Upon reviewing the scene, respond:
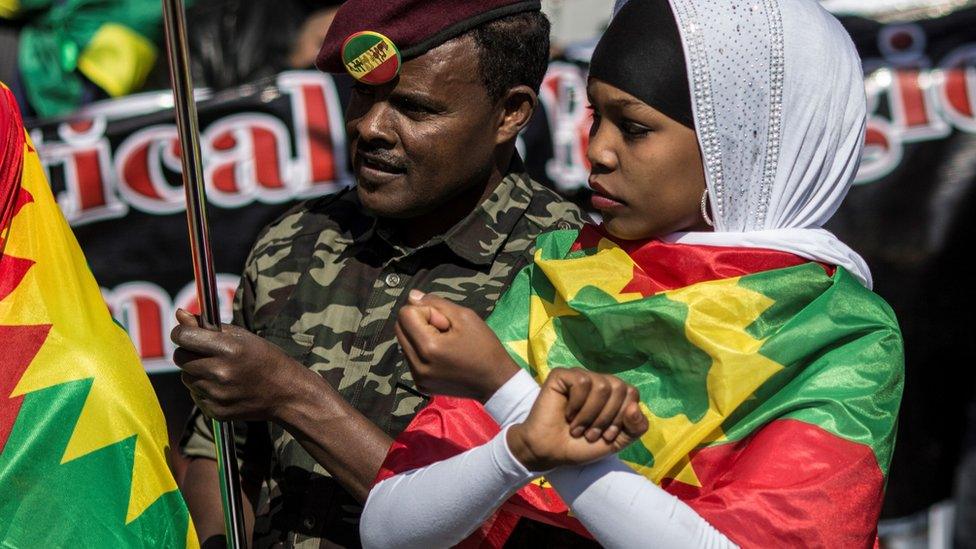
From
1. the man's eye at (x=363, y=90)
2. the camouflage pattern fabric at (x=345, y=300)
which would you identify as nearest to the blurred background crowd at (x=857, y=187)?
the camouflage pattern fabric at (x=345, y=300)

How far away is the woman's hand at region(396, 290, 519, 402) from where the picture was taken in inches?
75.4

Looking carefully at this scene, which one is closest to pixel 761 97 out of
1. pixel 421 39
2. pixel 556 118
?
pixel 421 39

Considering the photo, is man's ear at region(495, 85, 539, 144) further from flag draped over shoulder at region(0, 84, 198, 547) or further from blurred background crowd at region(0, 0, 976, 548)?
blurred background crowd at region(0, 0, 976, 548)

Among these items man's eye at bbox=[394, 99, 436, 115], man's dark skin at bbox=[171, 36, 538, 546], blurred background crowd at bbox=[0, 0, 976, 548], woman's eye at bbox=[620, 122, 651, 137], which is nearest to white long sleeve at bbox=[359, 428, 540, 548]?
man's dark skin at bbox=[171, 36, 538, 546]

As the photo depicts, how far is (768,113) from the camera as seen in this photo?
2195 mm

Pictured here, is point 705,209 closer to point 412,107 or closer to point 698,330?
point 698,330

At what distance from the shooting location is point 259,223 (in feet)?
13.1

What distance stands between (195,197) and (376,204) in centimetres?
50

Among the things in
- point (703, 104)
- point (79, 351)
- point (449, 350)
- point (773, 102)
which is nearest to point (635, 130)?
point (703, 104)

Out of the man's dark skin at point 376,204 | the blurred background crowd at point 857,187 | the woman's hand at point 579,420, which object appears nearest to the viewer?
the woman's hand at point 579,420

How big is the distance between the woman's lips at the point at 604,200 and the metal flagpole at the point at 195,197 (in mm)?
594

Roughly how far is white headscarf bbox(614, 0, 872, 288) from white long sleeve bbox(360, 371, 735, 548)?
0.45 metres

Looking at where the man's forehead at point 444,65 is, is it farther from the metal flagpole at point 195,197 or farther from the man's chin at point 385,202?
the metal flagpole at point 195,197

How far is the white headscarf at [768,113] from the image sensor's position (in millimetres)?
2176
